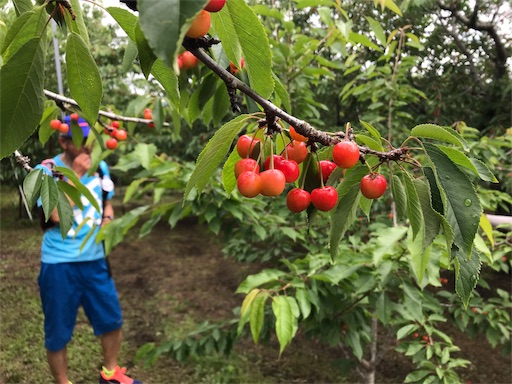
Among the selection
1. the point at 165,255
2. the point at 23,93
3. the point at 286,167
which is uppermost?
the point at 23,93

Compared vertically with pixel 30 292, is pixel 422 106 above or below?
above

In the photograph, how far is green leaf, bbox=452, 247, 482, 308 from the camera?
669mm

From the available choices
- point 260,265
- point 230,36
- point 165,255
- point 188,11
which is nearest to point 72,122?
point 230,36

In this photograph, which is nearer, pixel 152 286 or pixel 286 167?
pixel 286 167

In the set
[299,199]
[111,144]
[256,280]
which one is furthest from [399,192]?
[111,144]

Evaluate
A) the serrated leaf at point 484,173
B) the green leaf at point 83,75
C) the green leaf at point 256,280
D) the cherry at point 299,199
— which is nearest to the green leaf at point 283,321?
the green leaf at point 256,280

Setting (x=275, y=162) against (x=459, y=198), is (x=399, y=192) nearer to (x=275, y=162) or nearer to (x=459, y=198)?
(x=459, y=198)

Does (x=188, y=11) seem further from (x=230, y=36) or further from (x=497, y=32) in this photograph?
(x=497, y=32)

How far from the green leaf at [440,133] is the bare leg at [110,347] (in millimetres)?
2960

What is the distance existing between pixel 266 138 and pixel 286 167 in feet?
0.24

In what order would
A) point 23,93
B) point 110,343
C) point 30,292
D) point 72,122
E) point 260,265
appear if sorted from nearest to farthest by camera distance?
point 23,93 → point 72,122 → point 110,343 → point 30,292 → point 260,265

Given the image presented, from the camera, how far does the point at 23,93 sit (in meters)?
0.55

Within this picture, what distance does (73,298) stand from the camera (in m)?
2.87

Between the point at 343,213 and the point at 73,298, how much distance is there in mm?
2632
